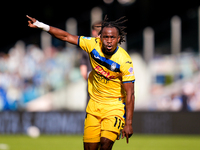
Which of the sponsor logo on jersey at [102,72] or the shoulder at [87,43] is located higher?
the shoulder at [87,43]

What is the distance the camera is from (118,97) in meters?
6.27

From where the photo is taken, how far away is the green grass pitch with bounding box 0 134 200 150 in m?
10.2

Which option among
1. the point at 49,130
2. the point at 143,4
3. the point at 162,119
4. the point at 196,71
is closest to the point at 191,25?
the point at 196,71

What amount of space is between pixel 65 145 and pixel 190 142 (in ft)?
11.0

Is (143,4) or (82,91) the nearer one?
(82,91)

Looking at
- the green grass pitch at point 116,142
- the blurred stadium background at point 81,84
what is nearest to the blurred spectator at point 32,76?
the blurred stadium background at point 81,84

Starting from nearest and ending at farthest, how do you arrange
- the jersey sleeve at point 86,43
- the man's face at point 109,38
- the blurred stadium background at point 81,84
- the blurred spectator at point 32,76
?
the man's face at point 109,38, the jersey sleeve at point 86,43, the blurred stadium background at point 81,84, the blurred spectator at point 32,76

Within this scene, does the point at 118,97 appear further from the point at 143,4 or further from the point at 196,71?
the point at 143,4

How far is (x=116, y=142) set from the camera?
11.5 metres

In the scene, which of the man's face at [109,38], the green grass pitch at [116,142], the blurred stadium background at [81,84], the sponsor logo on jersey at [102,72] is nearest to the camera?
the man's face at [109,38]

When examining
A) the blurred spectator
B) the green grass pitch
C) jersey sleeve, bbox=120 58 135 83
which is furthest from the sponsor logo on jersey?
the blurred spectator

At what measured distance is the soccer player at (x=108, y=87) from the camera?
5.88 metres

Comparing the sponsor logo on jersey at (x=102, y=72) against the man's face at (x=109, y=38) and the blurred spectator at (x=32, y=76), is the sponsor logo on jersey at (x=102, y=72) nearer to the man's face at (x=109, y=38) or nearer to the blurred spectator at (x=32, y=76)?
the man's face at (x=109, y=38)

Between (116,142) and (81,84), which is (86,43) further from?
(81,84)
